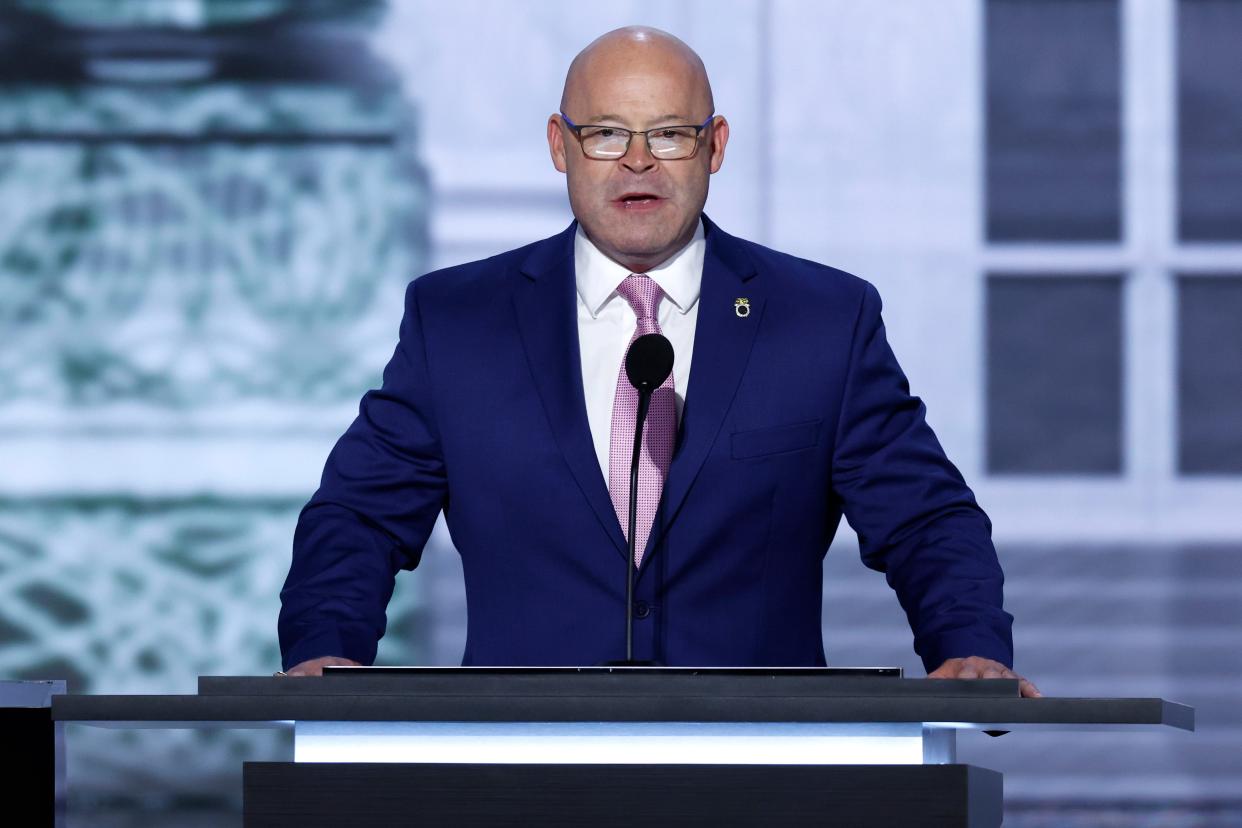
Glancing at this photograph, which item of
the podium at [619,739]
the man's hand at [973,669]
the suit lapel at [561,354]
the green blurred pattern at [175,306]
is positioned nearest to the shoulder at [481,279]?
the suit lapel at [561,354]

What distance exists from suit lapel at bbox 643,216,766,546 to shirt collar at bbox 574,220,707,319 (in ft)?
0.07

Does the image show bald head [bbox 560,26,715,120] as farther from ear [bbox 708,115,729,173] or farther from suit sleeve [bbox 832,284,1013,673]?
suit sleeve [bbox 832,284,1013,673]

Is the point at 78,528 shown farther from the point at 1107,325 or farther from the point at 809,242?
the point at 1107,325

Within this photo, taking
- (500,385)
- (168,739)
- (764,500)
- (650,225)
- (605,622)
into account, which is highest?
(650,225)

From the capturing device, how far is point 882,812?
1361 millimetres

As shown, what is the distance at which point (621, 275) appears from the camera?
228cm

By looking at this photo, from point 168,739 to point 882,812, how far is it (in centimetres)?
320

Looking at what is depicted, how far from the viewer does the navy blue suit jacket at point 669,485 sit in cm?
208

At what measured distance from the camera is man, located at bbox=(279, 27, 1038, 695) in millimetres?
2090

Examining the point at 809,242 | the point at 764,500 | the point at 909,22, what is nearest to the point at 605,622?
the point at 764,500

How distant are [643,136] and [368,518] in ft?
1.85

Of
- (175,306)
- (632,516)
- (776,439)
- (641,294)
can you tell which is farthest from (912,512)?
(175,306)

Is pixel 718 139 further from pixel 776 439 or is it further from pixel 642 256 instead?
pixel 776 439

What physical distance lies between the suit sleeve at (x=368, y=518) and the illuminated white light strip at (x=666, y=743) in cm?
53
